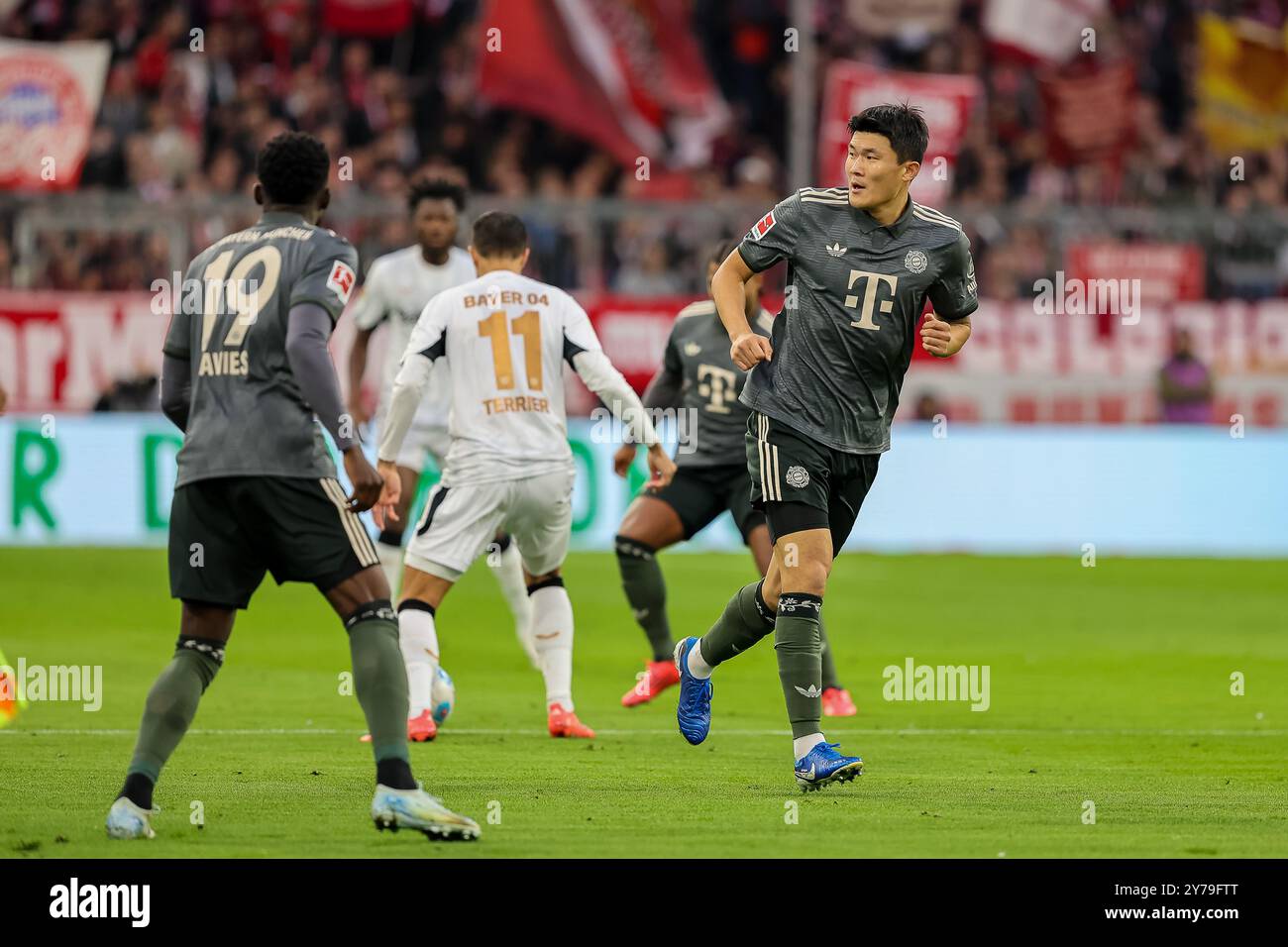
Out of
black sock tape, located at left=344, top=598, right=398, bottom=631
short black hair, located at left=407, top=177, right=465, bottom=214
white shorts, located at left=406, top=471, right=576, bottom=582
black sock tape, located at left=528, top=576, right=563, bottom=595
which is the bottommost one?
black sock tape, located at left=528, top=576, right=563, bottom=595

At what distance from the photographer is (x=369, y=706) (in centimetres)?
675

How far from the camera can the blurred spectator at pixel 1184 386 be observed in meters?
21.9

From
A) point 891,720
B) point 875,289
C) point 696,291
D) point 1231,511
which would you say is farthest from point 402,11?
point 875,289

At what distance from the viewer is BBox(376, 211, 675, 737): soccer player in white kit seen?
9.39 meters

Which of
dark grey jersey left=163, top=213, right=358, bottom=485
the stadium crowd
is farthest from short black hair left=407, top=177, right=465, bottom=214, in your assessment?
the stadium crowd

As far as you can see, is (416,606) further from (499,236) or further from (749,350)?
(749,350)

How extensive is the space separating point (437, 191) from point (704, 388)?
6.72 feet

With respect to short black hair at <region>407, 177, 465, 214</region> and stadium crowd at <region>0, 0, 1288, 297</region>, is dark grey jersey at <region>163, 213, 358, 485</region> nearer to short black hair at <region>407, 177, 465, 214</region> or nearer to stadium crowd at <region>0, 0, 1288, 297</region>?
short black hair at <region>407, 177, 465, 214</region>

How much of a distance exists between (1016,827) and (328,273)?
118 inches

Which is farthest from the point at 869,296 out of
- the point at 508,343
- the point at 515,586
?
the point at 515,586

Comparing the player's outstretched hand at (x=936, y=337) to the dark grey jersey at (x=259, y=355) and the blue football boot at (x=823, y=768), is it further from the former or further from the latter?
the dark grey jersey at (x=259, y=355)

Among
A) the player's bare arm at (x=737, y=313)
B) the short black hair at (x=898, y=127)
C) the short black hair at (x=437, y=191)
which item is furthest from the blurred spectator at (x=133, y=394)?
the short black hair at (x=898, y=127)

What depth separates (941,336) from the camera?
26.2 ft

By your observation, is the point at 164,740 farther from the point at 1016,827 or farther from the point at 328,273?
the point at 1016,827
